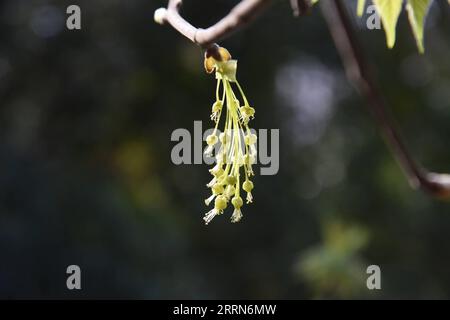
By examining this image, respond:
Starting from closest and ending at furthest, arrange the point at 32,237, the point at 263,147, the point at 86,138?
the point at 263,147
the point at 32,237
the point at 86,138

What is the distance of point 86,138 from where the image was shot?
3119 mm

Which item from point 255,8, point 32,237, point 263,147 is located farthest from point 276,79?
point 255,8

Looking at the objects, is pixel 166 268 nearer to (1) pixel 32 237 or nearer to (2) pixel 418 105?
(1) pixel 32 237

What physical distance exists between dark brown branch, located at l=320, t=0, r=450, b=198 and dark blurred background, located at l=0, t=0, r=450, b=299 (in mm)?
2404

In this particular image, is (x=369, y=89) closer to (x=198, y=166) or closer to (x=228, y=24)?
(x=228, y=24)

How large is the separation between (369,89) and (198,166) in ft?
9.37

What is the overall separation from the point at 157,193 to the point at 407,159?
2.84 metres

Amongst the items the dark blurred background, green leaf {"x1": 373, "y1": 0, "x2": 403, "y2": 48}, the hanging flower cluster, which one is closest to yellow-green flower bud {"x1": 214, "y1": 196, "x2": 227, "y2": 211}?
the hanging flower cluster

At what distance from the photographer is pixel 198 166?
3172 millimetres

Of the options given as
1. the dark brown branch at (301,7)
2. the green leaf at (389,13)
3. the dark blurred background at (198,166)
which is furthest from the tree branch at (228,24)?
the dark blurred background at (198,166)

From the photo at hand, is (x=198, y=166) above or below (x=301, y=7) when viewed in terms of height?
above

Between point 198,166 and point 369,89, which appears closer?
point 369,89

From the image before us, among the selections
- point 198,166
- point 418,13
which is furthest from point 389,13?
point 198,166

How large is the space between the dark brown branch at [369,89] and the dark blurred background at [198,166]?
2404 mm
